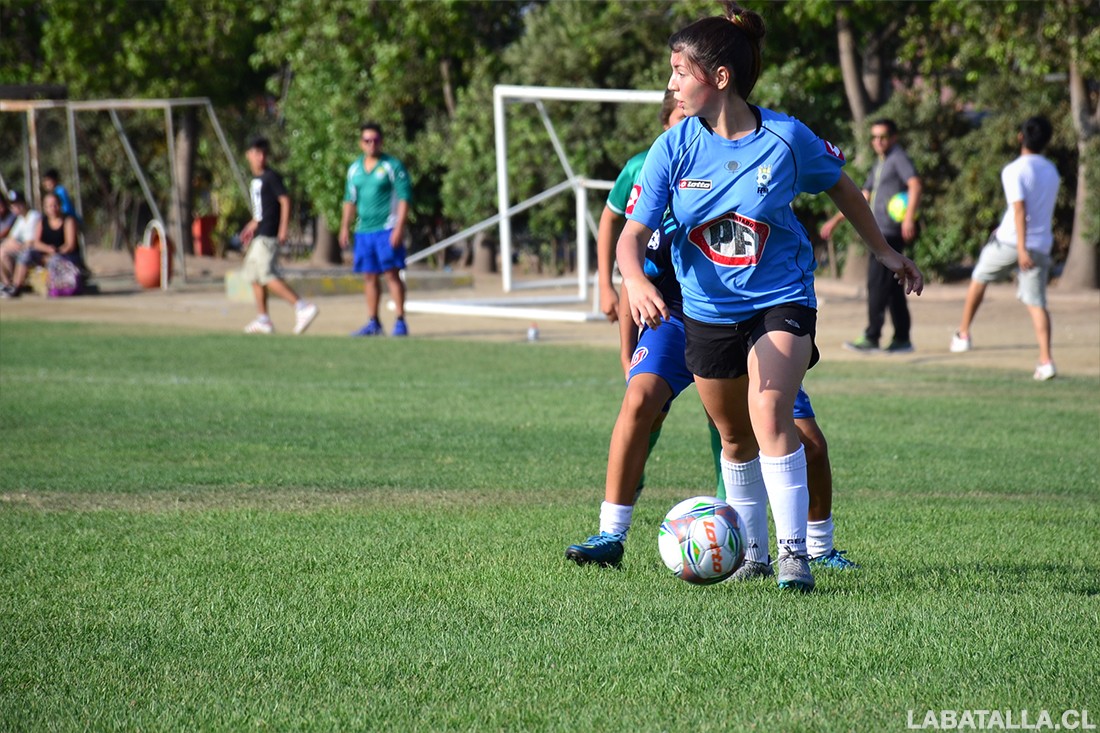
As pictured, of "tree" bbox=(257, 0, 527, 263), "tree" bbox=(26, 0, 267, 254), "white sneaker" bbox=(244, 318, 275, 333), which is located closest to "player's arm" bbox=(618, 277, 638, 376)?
"white sneaker" bbox=(244, 318, 275, 333)

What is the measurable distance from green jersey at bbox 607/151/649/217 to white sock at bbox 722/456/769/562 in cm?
110

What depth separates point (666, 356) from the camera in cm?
515

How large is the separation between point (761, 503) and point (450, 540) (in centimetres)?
131

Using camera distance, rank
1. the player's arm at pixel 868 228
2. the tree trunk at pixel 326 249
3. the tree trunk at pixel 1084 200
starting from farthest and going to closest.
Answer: the tree trunk at pixel 326 249
the tree trunk at pixel 1084 200
the player's arm at pixel 868 228

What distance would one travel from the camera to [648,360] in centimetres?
516

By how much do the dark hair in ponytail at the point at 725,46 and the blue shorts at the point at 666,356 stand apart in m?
0.97

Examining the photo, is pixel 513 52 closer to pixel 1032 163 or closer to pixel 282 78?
pixel 282 78

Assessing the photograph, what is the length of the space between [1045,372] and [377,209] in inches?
289

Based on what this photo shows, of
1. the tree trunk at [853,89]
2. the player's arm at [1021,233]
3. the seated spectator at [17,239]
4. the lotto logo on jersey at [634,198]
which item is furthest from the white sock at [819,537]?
the seated spectator at [17,239]

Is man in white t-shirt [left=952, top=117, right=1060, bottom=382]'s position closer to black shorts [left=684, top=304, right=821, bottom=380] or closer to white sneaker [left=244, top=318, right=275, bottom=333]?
black shorts [left=684, top=304, right=821, bottom=380]

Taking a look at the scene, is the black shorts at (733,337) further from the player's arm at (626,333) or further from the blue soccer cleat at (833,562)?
the blue soccer cleat at (833,562)

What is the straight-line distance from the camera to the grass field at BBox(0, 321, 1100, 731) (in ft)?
11.8

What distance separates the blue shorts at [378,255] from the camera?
1522 centimetres

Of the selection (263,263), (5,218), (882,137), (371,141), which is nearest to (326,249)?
(5,218)
